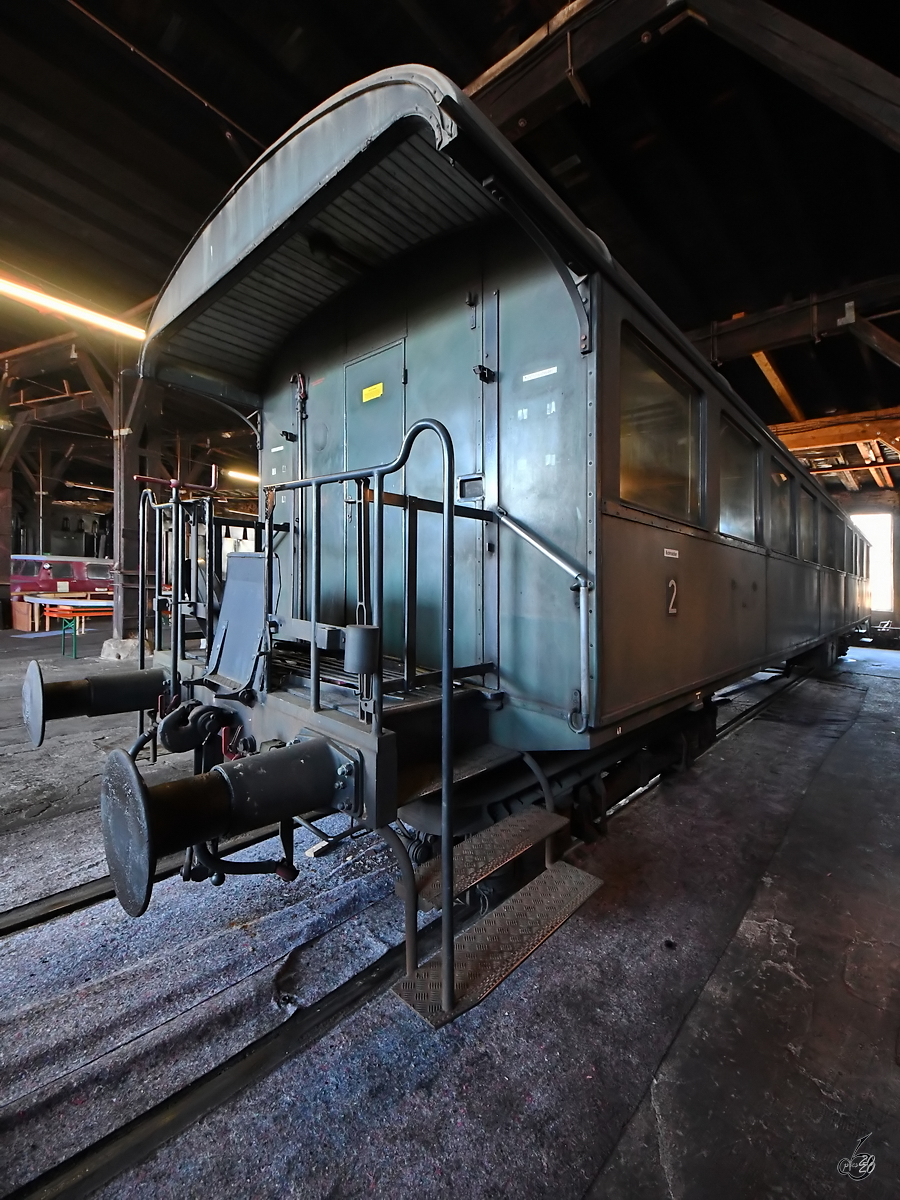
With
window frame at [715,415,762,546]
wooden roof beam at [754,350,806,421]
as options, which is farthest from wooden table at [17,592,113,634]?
wooden roof beam at [754,350,806,421]

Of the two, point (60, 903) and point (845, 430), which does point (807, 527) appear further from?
point (60, 903)

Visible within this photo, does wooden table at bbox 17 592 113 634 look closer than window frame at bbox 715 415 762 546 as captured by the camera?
No

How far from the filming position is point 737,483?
13.0ft

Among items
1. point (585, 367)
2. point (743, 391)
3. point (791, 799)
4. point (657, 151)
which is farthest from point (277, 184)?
point (743, 391)

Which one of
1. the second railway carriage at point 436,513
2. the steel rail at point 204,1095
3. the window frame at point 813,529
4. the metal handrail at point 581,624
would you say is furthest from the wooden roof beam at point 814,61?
the steel rail at point 204,1095

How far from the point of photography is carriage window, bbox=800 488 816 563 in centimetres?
593

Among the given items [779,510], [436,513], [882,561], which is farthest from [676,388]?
[882,561]

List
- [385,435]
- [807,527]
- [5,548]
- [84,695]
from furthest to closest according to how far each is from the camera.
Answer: [5,548], [807,527], [385,435], [84,695]

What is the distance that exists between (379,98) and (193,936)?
9.97ft

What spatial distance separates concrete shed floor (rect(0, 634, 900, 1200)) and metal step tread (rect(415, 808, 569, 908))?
0.45 metres

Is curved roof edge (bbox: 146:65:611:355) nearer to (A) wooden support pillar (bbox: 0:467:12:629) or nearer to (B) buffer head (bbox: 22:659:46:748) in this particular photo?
(B) buffer head (bbox: 22:659:46:748)

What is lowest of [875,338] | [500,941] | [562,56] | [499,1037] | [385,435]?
[499,1037]

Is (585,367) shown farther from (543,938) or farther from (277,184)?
(543,938)

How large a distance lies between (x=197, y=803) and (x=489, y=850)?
97 cm
